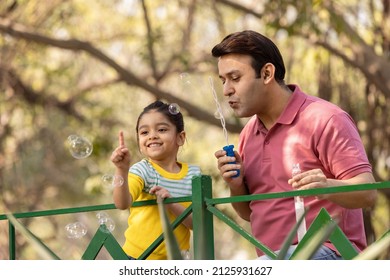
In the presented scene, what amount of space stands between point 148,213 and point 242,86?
2.19 feet

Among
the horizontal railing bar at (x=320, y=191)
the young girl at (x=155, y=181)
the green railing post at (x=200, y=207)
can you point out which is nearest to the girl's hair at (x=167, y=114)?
the young girl at (x=155, y=181)

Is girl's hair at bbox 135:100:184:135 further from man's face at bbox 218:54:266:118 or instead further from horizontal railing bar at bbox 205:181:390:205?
horizontal railing bar at bbox 205:181:390:205

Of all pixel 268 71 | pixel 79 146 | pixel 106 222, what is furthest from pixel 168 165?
pixel 268 71

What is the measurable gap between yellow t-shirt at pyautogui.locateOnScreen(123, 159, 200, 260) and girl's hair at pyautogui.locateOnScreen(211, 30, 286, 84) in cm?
58

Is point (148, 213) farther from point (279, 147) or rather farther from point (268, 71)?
point (268, 71)

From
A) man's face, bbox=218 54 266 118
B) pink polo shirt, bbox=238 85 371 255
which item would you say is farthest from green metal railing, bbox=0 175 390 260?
man's face, bbox=218 54 266 118

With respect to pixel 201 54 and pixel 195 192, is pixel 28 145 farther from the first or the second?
pixel 195 192

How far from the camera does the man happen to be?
354cm

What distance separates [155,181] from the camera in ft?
13.4

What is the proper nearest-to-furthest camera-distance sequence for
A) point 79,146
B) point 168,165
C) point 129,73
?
point 168,165 < point 79,146 < point 129,73

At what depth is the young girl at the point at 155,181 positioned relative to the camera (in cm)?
400

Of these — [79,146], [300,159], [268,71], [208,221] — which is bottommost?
[208,221]

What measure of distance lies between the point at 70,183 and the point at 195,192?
43.9 ft
